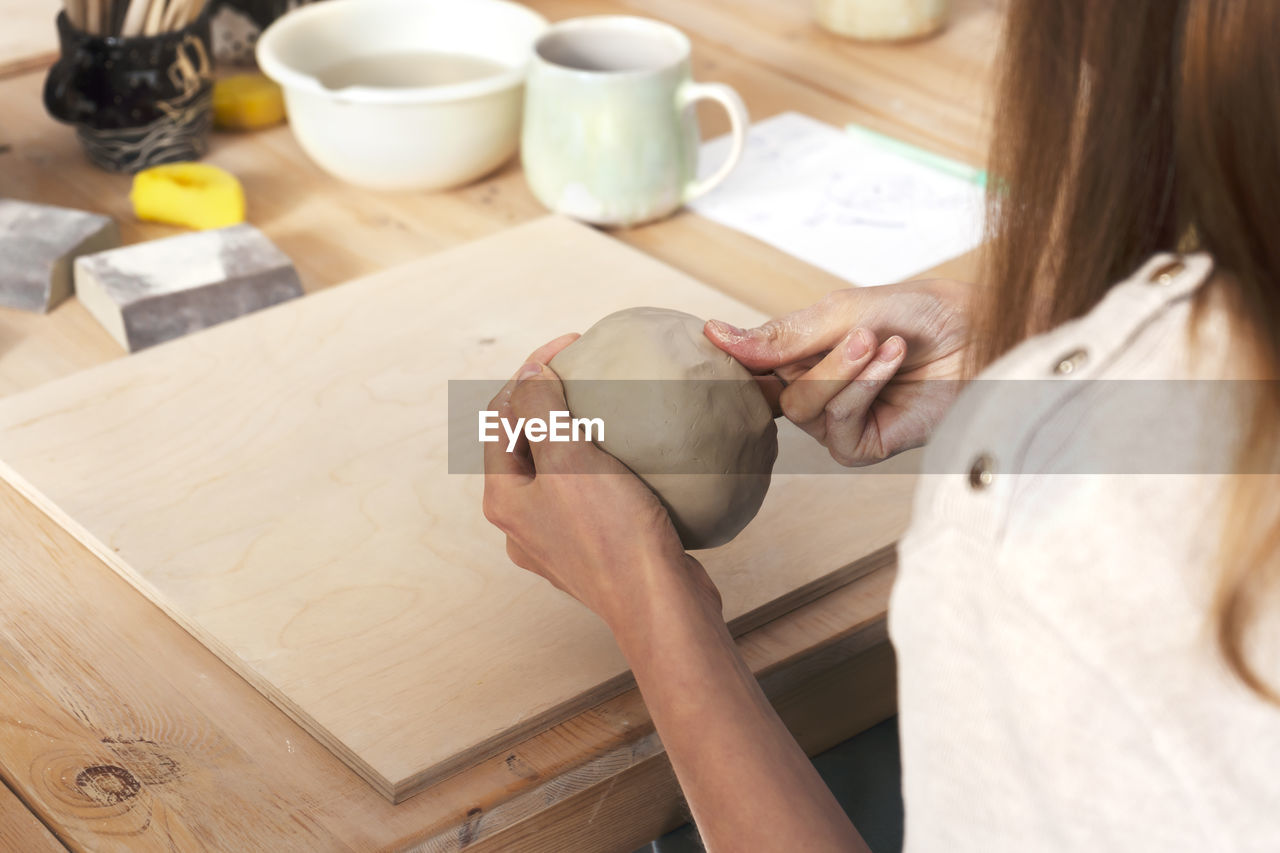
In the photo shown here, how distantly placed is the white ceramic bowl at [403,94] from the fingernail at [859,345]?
520 millimetres

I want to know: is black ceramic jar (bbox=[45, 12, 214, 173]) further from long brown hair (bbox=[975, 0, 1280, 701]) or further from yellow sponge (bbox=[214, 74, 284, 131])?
long brown hair (bbox=[975, 0, 1280, 701])

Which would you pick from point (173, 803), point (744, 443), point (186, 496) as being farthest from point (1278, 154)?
point (186, 496)

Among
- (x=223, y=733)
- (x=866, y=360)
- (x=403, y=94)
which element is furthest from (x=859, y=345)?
(x=403, y=94)

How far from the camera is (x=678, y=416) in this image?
72 cm

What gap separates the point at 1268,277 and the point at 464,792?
47 centimetres

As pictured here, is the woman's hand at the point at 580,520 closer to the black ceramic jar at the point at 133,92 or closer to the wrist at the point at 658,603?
the wrist at the point at 658,603

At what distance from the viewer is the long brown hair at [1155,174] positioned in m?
0.38

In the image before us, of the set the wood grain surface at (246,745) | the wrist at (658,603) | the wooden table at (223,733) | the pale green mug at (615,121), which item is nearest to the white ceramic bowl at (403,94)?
the pale green mug at (615,121)

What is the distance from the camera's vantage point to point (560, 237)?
1.11 m

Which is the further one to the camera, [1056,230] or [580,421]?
[580,421]

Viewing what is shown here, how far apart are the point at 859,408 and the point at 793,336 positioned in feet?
0.22

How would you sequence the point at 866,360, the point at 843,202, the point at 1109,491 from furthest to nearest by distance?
1. the point at 843,202
2. the point at 866,360
3. the point at 1109,491

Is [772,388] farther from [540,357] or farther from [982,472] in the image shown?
[982,472]

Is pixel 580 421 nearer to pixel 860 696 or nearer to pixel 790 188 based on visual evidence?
pixel 860 696
